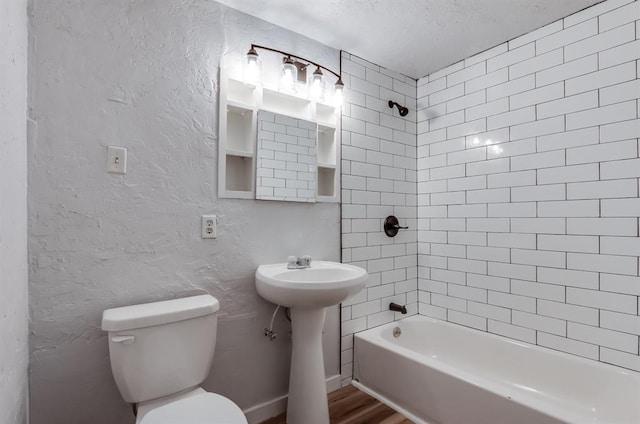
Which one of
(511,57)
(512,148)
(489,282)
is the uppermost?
(511,57)

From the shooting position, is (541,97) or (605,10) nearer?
(605,10)

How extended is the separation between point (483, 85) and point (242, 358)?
96.7 inches

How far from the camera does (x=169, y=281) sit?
160 centimetres

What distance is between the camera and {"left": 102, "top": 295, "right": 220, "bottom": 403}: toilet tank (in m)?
1.28

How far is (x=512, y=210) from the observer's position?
2.20 metres

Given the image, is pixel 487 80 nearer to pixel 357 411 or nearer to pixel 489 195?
pixel 489 195

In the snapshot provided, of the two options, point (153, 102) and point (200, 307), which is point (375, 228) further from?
point (153, 102)

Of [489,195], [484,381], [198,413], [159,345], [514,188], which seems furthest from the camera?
[489,195]

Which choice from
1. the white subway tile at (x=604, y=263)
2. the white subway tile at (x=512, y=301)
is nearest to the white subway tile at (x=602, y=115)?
the white subway tile at (x=604, y=263)

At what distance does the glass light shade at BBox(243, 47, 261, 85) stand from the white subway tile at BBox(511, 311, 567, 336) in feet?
7.36

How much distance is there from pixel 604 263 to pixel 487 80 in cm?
140

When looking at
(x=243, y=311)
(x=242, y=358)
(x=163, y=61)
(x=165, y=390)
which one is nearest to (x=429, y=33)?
(x=163, y=61)

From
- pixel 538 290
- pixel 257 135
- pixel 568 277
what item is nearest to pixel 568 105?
pixel 568 277

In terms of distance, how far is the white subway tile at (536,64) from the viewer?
2006 mm
